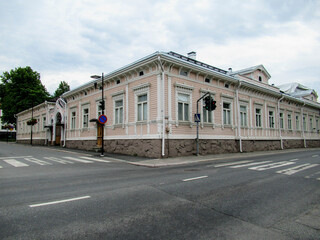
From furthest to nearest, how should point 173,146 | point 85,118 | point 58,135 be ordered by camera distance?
1. point 58,135
2. point 85,118
3. point 173,146

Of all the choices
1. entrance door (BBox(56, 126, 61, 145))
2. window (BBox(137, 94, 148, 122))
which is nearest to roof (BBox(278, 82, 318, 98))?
window (BBox(137, 94, 148, 122))

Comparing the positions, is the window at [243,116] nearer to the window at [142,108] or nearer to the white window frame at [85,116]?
the window at [142,108]

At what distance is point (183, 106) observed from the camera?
674 inches

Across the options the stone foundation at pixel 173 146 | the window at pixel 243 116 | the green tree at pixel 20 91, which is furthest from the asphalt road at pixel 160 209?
the green tree at pixel 20 91

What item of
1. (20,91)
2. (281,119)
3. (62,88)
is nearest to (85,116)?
(281,119)

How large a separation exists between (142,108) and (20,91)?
3802 cm

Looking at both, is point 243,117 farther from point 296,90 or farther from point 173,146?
point 296,90

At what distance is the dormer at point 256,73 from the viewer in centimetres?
2503

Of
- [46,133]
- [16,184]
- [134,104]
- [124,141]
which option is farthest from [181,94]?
[46,133]

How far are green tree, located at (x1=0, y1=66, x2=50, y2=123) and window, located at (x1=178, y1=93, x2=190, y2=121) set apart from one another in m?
36.5

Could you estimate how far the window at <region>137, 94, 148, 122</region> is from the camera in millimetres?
17048

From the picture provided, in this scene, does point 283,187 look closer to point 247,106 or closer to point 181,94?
point 181,94

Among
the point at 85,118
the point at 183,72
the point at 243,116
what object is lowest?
the point at 243,116

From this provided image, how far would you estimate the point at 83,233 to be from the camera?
11.1 ft
